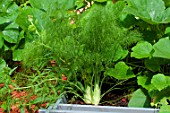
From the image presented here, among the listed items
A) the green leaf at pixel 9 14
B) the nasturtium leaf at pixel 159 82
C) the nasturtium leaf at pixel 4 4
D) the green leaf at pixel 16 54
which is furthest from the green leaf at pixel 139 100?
the nasturtium leaf at pixel 4 4

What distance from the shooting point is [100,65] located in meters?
2.79

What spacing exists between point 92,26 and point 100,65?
10.2 inches

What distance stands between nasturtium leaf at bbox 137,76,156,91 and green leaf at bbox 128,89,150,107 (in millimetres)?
87

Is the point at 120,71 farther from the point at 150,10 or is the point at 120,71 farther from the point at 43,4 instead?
the point at 43,4

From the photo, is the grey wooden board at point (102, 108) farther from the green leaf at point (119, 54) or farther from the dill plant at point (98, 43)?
the green leaf at point (119, 54)

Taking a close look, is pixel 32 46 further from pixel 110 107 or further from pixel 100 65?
pixel 110 107

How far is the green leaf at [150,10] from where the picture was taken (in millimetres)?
2822

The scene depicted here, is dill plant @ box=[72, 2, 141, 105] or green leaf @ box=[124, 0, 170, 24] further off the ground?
green leaf @ box=[124, 0, 170, 24]

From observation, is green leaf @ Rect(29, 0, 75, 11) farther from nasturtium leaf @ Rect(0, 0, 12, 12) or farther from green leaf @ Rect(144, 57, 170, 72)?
green leaf @ Rect(144, 57, 170, 72)

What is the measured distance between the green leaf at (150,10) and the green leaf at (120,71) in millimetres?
342

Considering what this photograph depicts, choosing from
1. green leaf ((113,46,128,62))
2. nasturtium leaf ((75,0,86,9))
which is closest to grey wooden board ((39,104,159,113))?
green leaf ((113,46,128,62))

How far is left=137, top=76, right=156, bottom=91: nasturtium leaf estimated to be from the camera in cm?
272

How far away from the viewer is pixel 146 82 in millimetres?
2775

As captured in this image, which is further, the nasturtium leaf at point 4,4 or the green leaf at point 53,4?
the nasturtium leaf at point 4,4
